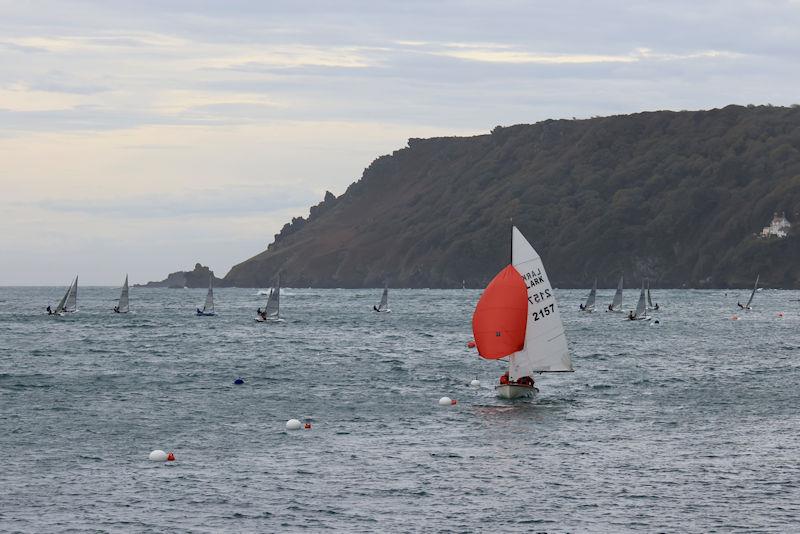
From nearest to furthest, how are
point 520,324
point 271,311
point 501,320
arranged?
1. point 501,320
2. point 520,324
3. point 271,311

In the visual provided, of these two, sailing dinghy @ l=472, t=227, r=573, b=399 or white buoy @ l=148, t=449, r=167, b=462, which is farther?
sailing dinghy @ l=472, t=227, r=573, b=399

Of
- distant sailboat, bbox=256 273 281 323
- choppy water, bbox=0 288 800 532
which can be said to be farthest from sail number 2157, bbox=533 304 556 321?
distant sailboat, bbox=256 273 281 323

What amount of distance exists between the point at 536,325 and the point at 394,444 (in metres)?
14.1

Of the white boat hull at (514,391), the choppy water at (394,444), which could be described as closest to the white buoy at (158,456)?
the choppy water at (394,444)

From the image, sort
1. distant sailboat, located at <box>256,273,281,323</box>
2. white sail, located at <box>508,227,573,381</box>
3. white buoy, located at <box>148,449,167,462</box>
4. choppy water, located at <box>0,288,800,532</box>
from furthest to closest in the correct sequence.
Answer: distant sailboat, located at <box>256,273,281,323</box>, white sail, located at <box>508,227,573,381</box>, white buoy, located at <box>148,449,167,462</box>, choppy water, located at <box>0,288,800,532</box>

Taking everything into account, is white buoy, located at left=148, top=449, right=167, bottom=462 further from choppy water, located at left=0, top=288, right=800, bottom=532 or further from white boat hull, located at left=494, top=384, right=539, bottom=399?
white boat hull, located at left=494, top=384, right=539, bottom=399

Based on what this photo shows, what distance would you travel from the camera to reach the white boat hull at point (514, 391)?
5603 cm

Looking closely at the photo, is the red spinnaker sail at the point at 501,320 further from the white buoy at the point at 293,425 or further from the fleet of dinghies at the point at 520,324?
the white buoy at the point at 293,425

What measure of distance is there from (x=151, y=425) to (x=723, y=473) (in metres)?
24.1

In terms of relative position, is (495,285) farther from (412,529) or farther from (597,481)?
(412,529)

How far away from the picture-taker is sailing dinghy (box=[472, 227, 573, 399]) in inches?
2157

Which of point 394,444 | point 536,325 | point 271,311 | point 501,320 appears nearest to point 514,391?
point 536,325

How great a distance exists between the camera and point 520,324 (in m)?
55.0

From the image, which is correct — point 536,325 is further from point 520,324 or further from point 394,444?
point 394,444
